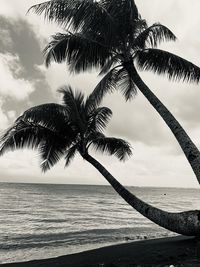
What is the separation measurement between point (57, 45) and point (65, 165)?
577 centimetres

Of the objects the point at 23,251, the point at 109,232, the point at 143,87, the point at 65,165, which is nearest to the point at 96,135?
the point at 65,165

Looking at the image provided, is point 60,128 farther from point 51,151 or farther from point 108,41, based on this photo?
point 108,41

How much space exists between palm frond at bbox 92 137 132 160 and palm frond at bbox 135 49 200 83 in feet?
13.3

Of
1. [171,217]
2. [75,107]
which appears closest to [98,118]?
[75,107]

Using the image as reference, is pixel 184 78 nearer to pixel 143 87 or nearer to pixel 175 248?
pixel 143 87

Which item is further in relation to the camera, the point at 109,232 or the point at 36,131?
the point at 109,232

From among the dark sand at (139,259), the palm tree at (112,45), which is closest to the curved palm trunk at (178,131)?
the palm tree at (112,45)

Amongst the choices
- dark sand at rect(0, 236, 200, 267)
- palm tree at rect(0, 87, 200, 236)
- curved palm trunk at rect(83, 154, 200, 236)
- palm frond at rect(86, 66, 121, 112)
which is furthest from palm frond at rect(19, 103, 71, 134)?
dark sand at rect(0, 236, 200, 267)

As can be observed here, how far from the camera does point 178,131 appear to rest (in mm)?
9883

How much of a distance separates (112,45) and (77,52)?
1.42 metres

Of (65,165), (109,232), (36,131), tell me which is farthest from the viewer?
(109,232)

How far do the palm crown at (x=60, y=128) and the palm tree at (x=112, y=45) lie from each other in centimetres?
164

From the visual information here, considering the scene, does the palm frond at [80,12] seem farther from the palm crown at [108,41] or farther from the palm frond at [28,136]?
the palm frond at [28,136]

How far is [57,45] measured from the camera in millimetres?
11289
